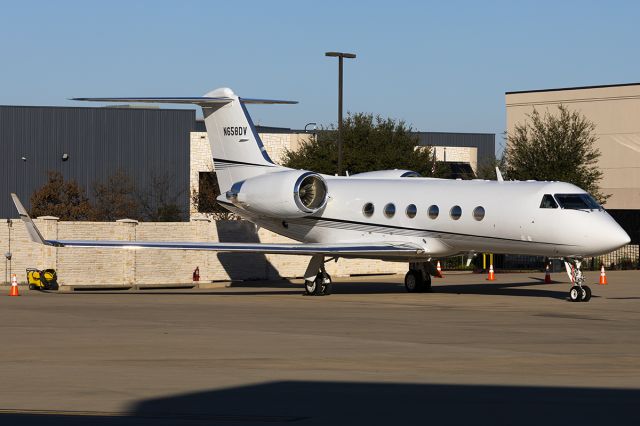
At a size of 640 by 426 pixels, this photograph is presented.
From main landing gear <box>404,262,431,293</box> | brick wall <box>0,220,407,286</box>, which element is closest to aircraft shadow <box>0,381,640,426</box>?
main landing gear <box>404,262,431,293</box>

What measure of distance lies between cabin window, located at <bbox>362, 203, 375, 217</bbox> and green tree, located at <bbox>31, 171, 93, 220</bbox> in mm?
29731

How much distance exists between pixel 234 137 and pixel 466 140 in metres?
56.2

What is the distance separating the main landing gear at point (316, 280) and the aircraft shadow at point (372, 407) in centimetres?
1688

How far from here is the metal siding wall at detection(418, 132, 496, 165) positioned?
83.4m

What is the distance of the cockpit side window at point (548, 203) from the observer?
2630cm

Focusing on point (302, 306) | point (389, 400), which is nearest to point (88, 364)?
point (389, 400)

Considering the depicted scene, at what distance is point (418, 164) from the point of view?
54.0 m

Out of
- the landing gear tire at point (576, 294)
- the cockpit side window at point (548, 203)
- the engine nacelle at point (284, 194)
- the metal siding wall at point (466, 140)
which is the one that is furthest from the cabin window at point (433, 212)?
the metal siding wall at point (466, 140)

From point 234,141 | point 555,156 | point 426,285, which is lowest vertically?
point 426,285

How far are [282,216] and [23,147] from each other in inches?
1441

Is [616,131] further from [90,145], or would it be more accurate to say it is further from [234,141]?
[234,141]

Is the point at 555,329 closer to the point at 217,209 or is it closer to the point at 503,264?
the point at 503,264

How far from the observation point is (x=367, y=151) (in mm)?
54344

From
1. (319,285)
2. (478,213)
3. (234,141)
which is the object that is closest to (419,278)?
(319,285)
